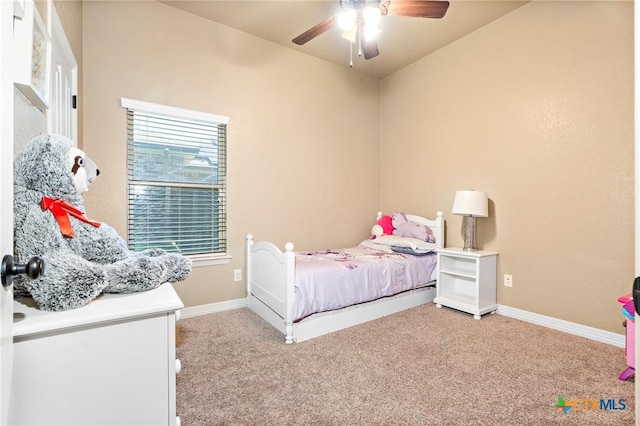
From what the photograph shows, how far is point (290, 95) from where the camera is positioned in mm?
3635

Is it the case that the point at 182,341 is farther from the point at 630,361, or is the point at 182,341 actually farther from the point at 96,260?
the point at 630,361

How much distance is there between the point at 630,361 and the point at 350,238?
2.80 meters

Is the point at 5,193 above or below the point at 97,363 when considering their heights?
above

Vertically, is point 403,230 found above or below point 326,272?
above

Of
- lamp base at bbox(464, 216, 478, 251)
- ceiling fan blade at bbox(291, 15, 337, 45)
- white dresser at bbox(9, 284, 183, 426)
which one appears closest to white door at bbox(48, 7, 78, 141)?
white dresser at bbox(9, 284, 183, 426)

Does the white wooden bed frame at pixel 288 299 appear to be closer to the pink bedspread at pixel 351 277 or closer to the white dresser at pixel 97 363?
the pink bedspread at pixel 351 277

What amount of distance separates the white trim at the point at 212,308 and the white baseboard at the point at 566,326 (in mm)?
2653

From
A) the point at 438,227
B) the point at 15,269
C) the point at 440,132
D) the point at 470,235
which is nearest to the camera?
the point at 15,269

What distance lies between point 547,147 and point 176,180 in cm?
346

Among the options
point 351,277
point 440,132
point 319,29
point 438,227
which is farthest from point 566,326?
point 319,29

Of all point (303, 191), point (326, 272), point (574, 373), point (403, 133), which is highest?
point (403, 133)

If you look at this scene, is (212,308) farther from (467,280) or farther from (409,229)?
(467,280)

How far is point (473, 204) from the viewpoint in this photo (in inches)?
119

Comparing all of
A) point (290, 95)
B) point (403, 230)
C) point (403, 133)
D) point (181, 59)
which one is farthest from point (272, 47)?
point (403, 230)
